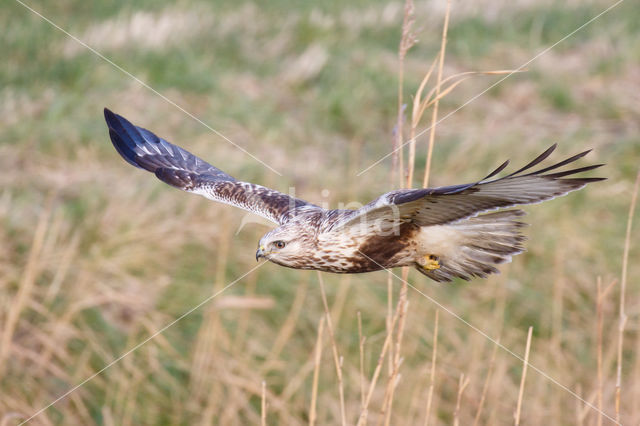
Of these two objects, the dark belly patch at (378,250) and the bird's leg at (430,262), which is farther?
the bird's leg at (430,262)

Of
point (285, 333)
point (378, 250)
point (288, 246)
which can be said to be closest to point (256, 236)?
point (285, 333)

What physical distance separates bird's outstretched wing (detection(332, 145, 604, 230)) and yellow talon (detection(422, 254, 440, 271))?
0.12 meters

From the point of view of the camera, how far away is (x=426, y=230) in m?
1.94

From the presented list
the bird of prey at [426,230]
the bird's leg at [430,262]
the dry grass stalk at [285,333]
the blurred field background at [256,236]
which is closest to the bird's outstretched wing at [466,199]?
the bird of prey at [426,230]

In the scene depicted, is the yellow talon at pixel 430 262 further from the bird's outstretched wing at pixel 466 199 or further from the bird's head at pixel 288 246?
the bird's head at pixel 288 246

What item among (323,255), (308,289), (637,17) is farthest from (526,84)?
(323,255)

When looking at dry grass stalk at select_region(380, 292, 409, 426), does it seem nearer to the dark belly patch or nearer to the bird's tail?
the bird's tail

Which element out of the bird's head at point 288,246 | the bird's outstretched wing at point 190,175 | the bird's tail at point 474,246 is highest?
the bird's outstretched wing at point 190,175

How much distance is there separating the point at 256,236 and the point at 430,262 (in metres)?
4.92

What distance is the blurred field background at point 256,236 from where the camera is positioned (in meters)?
5.74

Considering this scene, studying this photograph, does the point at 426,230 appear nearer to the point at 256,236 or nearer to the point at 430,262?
the point at 430,262

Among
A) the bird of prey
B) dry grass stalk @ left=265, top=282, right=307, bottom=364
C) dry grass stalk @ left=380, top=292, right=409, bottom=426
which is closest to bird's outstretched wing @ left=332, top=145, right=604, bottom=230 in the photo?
the bird of prey

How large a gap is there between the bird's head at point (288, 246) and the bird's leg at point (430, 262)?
302mm

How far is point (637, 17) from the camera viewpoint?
13180mm
